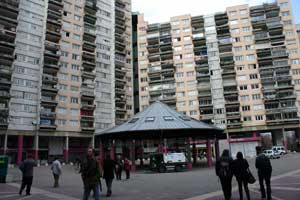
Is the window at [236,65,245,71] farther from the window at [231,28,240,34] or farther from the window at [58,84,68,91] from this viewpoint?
the window at [58,84,68,91]

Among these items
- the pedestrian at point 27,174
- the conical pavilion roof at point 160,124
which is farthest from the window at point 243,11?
the pedestrian at point 27,174

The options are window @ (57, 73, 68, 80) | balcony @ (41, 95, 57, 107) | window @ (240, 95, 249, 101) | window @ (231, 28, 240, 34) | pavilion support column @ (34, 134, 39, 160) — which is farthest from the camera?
window @ (231, 28, 240, 34)

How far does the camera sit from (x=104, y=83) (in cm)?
8038

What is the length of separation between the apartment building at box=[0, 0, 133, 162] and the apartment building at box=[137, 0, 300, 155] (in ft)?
43.3

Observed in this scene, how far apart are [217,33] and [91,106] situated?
147 ft

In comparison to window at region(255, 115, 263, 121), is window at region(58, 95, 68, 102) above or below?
above

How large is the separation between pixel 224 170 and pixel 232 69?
78089mm

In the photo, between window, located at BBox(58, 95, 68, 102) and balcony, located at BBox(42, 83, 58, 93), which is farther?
window, located at BBox(58, 95, 68, 102)

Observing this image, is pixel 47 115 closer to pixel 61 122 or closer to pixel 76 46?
pixel 61 122

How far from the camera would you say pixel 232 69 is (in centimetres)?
8531

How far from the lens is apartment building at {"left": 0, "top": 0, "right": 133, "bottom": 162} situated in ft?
202

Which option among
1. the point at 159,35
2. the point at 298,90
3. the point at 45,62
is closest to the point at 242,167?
the point at 45,62

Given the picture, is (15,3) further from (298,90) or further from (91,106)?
(298,90)

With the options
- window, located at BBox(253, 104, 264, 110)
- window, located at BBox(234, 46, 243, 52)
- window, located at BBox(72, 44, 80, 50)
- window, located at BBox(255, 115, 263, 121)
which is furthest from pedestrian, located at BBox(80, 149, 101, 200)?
window, located at BBox(234, 46, 243, 52)
